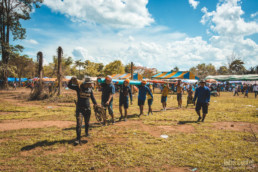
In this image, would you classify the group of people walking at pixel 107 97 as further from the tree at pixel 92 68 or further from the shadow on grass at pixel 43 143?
the tree at pixel 92 68

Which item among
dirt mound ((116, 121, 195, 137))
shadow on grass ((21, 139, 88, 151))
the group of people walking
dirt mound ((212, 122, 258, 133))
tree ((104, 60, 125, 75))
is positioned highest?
tree ((104, 60, 125, 75))

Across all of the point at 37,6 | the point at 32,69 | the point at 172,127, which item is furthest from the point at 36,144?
the point at 32,69

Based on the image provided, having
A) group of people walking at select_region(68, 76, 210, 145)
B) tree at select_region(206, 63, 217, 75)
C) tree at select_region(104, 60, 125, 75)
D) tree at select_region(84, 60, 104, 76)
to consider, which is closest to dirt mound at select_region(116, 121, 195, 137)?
group of people walking at select_region(68, 76, 210, 145)

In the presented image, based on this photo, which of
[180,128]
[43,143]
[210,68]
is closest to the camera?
[43,143]

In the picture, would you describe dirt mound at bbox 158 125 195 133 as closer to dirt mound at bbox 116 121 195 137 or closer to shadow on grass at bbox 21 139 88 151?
dirt mound at bbox 116 121 195 137

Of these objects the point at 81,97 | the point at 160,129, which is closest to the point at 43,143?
the point at 81,97

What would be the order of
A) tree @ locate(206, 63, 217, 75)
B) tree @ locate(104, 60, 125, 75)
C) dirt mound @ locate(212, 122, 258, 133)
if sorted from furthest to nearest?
tree @ locate(206, 63, 217, 75) < tree @ locate(104, 60, 125, 75) < dirt mound @ locate(212, 122, 258, 133)

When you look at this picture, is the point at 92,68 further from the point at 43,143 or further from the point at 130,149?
the point at 130,149

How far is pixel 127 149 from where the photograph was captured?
453cm

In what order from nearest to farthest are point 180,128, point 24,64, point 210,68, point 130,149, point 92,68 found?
point 130,149, point 180,128, point 24,64, point 92,68, point 210,68

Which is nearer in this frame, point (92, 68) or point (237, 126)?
point (237, 126)

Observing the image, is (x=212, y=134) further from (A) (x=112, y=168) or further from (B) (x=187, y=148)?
(A) (x=112, y=168)

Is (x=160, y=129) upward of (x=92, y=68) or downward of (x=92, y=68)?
downward

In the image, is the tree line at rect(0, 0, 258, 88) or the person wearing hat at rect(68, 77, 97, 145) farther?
the tree line at rect(0, 0, 258, 88)
